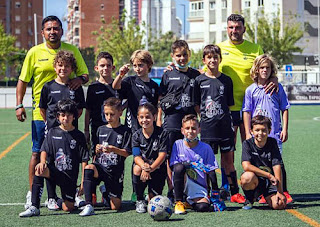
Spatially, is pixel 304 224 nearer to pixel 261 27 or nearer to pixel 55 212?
pixel 55 212

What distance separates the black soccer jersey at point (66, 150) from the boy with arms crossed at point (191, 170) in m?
1.01

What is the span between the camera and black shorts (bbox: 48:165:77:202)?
22.1ft

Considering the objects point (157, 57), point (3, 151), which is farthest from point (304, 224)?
point (157, 57)

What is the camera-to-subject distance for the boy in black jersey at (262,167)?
263 inches

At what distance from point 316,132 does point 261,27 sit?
128ft

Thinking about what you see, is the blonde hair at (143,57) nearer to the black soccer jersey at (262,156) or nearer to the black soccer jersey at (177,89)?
the black soccer jersey at (177,89)

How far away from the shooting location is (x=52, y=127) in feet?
23.2

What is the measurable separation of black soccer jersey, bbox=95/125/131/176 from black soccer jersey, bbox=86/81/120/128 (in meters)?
0.33

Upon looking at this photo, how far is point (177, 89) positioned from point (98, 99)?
916 millimetres

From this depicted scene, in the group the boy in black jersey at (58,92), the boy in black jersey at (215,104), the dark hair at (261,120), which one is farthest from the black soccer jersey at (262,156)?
the boy in black jersey at (58,92)

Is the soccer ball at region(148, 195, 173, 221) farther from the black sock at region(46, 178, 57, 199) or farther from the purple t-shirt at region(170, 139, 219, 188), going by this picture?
the black sock at region(46, 178, 57, 199)

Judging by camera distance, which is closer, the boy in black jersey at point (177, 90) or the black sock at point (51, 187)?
the black sock at point (51, 187)

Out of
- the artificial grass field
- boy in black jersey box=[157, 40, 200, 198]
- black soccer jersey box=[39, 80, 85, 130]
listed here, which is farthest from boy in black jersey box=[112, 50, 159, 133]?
the artificial grass field

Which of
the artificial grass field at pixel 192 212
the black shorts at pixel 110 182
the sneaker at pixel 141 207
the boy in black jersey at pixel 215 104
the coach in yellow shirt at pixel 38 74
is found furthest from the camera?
the coach in yellow shirt at pixel 38 74
